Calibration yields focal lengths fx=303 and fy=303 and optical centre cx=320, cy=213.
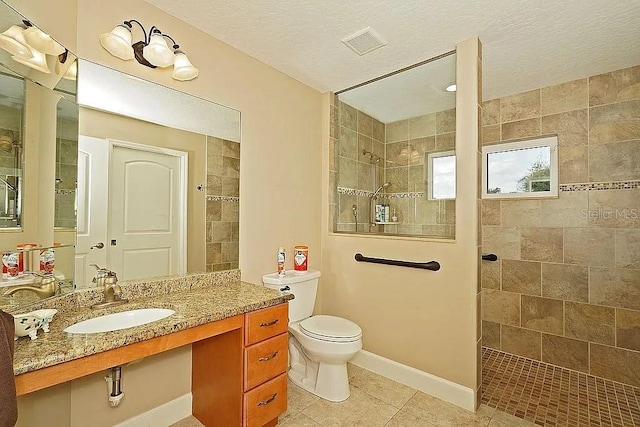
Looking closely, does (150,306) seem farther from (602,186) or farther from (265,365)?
(602,186)

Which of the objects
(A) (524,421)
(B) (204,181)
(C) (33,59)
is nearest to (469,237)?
(A) (524,421)

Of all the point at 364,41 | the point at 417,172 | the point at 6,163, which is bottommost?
the point at 6,163

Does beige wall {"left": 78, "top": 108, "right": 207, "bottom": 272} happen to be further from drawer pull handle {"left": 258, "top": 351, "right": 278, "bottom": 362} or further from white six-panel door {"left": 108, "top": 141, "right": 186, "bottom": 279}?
drawer pull handle {"left": 258, "top": 351, "right": 278, "bottom": 362}

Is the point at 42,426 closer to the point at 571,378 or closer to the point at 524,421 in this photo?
the point at 524,421

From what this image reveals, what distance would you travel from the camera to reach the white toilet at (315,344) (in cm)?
194

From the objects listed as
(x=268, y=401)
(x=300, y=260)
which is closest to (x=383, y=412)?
(x=268, y=401)

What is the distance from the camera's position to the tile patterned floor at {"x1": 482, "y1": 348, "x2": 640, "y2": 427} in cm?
186

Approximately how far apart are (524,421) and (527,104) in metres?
2.47

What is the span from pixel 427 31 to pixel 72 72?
75.8 inches

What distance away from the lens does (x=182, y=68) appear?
1.72m

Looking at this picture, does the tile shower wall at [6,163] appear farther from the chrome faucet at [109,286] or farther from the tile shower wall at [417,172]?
the tile shower wall at [417,172]

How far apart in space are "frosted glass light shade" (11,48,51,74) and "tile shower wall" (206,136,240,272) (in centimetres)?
82

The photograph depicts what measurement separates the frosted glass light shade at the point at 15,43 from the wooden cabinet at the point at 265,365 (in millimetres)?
1406

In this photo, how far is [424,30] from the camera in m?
1.85
